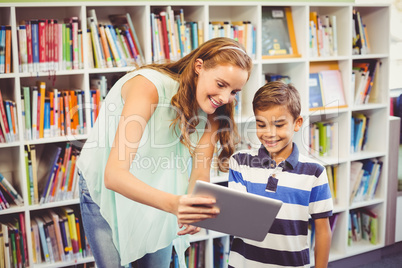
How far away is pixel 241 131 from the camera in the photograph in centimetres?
277

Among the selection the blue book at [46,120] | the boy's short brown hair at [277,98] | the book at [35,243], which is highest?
the boy's short brown hair at [277,98]

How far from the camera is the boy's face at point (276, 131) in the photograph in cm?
164

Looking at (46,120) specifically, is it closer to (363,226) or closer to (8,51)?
(8,51)

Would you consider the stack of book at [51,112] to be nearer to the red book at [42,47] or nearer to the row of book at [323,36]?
the red book at [42,47]

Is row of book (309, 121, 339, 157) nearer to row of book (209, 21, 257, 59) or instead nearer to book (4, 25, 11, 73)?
row of book (209, 21, 257, 59)

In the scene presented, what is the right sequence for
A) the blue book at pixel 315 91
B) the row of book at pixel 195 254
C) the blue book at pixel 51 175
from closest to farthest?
the blue book at pixel 51 175 < the row of book at pixel 195 254 < the blue book at pixel 315 91

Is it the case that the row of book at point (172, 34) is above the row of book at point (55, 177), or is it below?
above

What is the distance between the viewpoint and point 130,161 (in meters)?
1.36

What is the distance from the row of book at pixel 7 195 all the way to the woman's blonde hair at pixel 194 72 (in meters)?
1.10

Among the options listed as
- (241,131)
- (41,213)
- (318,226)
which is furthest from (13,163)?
(318,226)

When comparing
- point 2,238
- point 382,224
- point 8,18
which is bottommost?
point 382,224

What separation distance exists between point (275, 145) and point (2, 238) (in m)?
1.50

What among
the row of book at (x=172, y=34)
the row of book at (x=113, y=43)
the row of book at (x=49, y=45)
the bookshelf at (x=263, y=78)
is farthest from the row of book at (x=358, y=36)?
the row of book at (x=49, y=45)

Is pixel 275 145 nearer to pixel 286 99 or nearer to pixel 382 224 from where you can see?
pixel 286 99
